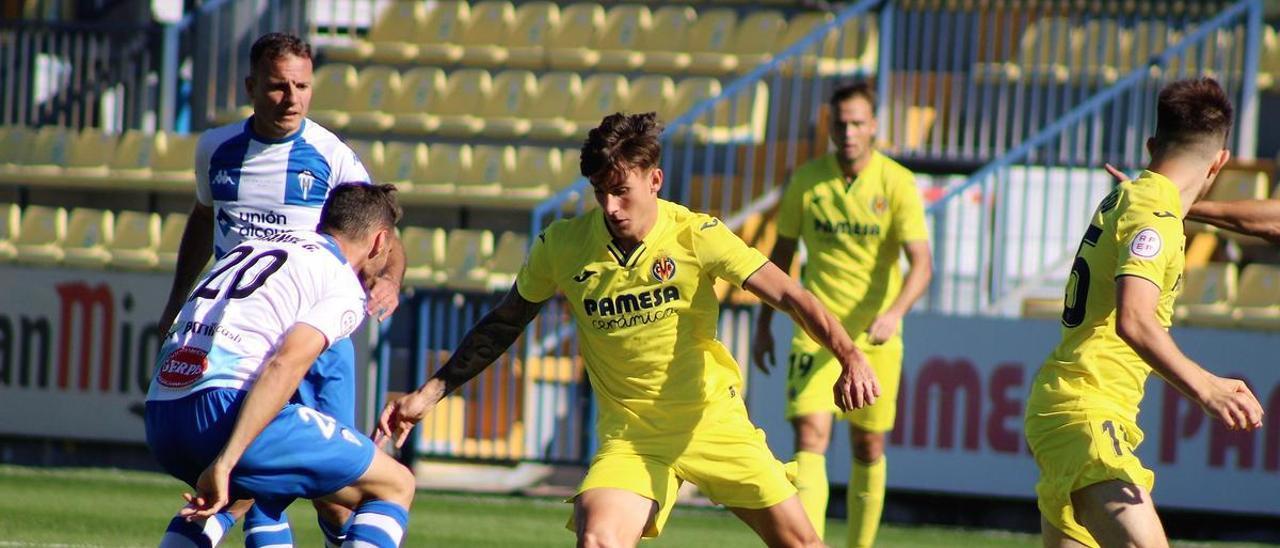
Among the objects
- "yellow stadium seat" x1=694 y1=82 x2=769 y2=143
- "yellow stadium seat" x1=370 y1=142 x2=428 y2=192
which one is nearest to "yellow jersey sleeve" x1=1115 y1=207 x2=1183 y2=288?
"yellow stadium seat" x1=694 y1=82 x2=769 y2=143

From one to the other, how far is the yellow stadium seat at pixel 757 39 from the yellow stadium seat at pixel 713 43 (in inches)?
2.6

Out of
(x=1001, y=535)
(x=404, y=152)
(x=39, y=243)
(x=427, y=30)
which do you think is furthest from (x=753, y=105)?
(x=39, y=243)

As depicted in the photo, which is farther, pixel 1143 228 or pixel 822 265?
pixel 822 265

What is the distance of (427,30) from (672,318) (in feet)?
38.5

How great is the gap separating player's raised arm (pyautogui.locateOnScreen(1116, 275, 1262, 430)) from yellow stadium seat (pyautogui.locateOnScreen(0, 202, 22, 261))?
37.7ft

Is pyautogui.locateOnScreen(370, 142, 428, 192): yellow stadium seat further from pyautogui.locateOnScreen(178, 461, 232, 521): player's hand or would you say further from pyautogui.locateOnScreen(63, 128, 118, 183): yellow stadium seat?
pyautogui.locateOnScreen(178, 461, 232, 521): player's hand

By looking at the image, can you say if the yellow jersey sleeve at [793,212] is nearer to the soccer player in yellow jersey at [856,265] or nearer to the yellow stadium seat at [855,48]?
the soccer player in yellow jersey at [856,265]

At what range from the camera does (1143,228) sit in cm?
470

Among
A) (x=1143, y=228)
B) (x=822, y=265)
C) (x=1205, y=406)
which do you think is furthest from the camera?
(x=822, y=265)

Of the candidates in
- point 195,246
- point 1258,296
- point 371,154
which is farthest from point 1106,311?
point 371,154

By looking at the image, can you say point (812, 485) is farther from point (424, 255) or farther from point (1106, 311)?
point (424, 255)

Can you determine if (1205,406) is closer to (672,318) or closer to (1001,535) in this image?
(672,318)

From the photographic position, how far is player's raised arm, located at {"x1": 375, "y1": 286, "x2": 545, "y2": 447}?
5207mm

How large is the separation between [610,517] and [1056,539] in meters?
1.33
